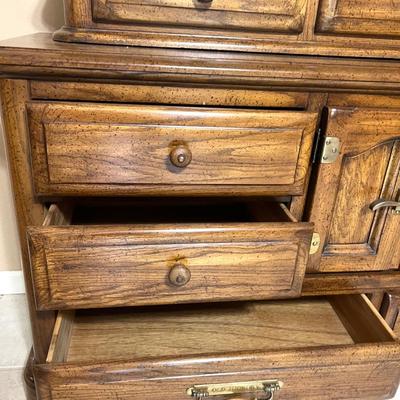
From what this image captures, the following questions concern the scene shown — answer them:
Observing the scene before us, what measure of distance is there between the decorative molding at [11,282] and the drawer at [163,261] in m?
0.63

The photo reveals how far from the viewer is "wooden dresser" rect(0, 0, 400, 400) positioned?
2.17 ft

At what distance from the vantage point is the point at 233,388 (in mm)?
757

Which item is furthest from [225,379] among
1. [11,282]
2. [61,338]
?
[11,282]

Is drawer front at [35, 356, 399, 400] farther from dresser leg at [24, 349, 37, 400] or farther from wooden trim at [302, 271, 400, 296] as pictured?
dresser leg at [24, 349, 37, 400]

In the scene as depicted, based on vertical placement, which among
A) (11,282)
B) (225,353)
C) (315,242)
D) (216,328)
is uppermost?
(315,242)

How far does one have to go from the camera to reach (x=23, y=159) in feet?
2.26

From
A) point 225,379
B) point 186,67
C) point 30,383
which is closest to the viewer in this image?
point 186,67

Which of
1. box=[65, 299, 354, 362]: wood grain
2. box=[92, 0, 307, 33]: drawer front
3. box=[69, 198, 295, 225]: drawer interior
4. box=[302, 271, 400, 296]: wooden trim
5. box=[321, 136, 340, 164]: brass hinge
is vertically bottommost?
box=[65, 299, 354, 362]: wood grain

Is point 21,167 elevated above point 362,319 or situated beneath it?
elevated above

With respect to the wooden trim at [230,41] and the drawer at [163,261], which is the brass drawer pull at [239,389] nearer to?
the drawer at [163,261]

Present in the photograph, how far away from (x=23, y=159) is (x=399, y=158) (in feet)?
2.23

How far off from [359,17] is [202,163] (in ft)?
1.34

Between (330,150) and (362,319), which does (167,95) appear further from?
(362,319)

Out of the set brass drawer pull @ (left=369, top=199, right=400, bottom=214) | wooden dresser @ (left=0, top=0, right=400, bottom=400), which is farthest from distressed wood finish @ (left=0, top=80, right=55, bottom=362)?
brass drawer pull @ (left=369, top=199, right=400, bottom=214)
